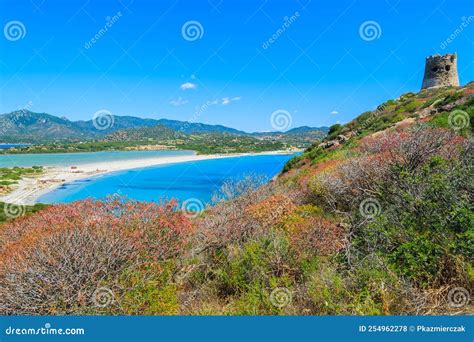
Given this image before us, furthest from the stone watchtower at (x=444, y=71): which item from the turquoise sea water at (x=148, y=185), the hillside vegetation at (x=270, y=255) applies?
the hillside vegetation at (x=270, y=255)

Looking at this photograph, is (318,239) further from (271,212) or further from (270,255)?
(271,212)

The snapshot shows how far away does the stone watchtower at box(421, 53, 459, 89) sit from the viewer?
42.1 m

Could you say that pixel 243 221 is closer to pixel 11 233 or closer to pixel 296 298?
pixel 296 298

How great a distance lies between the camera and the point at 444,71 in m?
42.5

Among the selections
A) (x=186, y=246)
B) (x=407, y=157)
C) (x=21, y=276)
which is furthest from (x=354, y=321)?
(x=407, y=157)

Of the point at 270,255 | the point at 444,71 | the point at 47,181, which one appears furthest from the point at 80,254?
the point at 47,181

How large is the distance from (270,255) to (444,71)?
46.3m

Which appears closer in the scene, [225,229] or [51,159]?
[225,229]

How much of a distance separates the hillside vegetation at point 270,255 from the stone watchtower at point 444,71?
40092 mm

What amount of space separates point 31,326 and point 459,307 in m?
6.31

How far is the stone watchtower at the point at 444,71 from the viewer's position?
4212 cm

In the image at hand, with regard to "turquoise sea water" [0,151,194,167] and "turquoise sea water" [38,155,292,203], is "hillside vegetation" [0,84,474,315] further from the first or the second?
"turquoise sea water" [0,151,194,167]

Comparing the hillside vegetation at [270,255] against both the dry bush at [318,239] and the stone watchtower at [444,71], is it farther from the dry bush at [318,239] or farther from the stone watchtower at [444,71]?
the stone watchtower at [444,71]

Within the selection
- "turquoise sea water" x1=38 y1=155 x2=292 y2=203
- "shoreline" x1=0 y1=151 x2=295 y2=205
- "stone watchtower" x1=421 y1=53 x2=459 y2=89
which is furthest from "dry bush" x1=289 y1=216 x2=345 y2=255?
"stone watchtower" x1=421 y1=53 x2=459 y2=89
